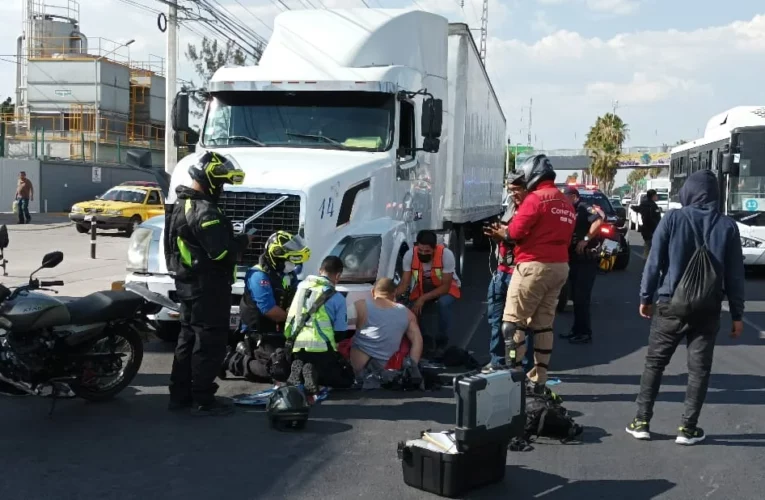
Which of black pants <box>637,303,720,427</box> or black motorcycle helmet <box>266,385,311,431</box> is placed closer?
black pants <box>637,303,720,427</box>

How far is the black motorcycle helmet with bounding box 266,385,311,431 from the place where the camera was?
249 inches

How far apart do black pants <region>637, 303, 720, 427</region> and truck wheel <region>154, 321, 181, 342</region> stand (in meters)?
5.06

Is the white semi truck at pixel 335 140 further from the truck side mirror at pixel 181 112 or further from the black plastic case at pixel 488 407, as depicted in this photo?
the black plastic case at pixel 488 407

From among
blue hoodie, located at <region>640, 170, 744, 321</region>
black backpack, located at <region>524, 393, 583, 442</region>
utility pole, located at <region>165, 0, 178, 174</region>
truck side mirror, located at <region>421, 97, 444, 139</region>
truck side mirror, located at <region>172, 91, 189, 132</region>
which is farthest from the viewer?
utility pole, located at <region>165, 0, 178, 174</region>

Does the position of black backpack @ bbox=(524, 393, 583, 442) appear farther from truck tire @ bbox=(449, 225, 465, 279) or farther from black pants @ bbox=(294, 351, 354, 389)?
truck tire @ bbox=(449, 225, 465, 279)

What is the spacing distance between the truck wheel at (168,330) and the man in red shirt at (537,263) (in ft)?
12.9

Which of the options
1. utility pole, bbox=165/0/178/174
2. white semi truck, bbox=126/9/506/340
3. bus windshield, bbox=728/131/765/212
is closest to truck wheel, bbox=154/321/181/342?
white semi truck, bbox=126/9/506/340

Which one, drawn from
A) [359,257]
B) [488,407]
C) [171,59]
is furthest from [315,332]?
[171,59]

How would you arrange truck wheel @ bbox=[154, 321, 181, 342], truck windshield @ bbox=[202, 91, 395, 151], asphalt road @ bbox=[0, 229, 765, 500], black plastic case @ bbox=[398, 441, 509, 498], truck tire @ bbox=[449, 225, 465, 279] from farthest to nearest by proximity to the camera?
truck tire @ bbox=[449, 225, 465, 279] < truck windshield @ bbox=[202, 91, 395, 151] < truck wheel @ bbox=[154, 321, 181, 342] < asphalt road @ bbox=[0, 229, 765, 500] < black plastic case @ bbox=[398, 441, 509, 498]

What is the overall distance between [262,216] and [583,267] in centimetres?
389

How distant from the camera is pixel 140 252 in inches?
345

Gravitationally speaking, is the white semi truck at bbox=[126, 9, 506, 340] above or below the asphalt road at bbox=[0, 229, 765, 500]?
above

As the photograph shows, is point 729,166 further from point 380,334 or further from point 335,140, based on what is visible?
point 380,334

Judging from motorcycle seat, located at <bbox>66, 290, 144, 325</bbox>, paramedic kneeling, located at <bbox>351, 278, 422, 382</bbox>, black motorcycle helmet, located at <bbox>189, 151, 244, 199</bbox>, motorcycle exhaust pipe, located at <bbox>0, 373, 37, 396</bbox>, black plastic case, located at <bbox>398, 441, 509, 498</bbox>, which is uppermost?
black motorcycle helmet, located at <bbox>189, 151, 244, 199</bbox>
